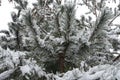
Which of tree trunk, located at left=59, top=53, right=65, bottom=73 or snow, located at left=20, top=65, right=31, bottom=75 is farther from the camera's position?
tree trunk, located at left=59, top=53, right=65, bottom=73

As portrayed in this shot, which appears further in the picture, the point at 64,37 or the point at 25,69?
the point at 64,37

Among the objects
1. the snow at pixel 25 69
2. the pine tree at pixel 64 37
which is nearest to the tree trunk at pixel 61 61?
the pine tree at pixel 64 37

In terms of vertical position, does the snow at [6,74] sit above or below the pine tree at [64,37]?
below

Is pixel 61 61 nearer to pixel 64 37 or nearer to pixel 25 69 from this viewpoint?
pixel 64 37

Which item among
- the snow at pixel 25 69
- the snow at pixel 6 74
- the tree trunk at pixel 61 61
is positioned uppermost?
the snow at pixel 25 69

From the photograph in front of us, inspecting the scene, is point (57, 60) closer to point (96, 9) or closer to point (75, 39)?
point (75, 39)

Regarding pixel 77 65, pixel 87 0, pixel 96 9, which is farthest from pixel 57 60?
pixel 87 0

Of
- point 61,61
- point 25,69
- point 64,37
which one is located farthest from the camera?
point 61,61

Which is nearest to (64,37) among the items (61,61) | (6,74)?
(61,61)

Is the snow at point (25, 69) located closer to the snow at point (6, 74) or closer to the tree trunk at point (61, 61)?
the snow at point (6, 74)

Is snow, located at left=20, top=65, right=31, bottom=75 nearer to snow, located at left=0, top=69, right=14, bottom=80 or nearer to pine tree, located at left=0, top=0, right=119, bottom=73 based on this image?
snow, located at left=0, top=69, right=14, bottom=80

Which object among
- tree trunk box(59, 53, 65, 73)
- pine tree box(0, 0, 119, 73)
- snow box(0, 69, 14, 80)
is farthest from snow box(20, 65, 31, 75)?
tree trunk box(59, 53, 65, 73)

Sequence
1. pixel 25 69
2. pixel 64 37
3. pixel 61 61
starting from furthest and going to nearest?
pixel 61 61 < pixel 64 37 < pixel 25 69

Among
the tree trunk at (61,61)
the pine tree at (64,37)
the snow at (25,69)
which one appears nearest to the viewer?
the snow at (25,69)
